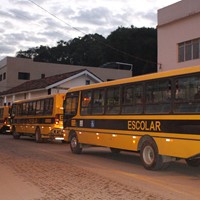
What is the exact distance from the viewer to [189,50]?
90.0 feet

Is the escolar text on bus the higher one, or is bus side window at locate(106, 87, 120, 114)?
bus side window at locate(106, 87, 120, 114)

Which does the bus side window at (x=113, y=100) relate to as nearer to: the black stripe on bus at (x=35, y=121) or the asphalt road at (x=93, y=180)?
the asphalt road at (x=93, y=180)

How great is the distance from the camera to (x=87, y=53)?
276 ft

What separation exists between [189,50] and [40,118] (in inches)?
427

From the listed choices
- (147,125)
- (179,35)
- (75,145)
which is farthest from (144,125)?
(179,35)

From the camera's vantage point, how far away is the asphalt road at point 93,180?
332 inches

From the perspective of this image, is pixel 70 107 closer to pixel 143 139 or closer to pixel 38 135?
pixel 143 139

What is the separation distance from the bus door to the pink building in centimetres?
1156

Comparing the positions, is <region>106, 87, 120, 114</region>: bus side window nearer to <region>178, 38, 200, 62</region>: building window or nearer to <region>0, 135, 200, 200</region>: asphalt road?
<region>0, 135, 200, 200</region>: asphalt road

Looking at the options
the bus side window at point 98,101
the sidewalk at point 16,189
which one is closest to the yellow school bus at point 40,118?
the bus side window at point 98,101

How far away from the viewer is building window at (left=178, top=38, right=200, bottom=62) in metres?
27.0

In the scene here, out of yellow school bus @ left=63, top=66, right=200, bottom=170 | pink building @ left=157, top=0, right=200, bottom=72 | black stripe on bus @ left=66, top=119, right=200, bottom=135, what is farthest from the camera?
pink building @ left=157, top=0, right=200, bottom=72

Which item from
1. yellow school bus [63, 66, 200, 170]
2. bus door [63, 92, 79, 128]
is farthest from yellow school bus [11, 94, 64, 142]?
yellow school bus [63, 66, 200, 170]

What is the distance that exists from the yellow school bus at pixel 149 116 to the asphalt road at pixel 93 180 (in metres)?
0.64
